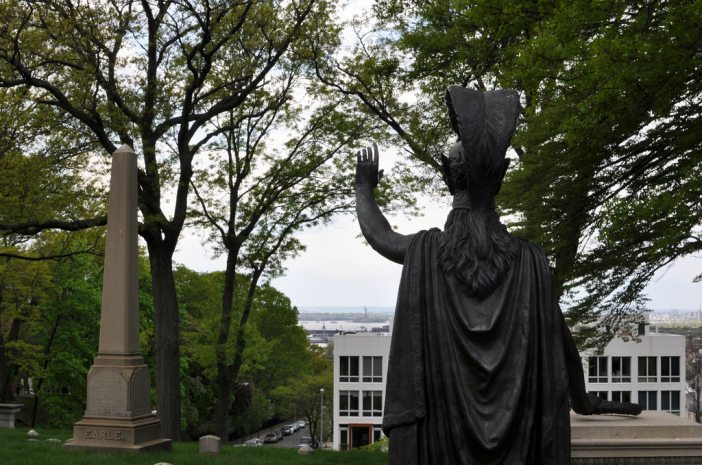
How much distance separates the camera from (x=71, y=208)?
53.9ft

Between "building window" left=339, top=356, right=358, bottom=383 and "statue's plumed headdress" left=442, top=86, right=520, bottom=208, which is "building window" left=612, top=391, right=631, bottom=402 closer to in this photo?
"building window" left=339, top=356, right=358, bottom=383

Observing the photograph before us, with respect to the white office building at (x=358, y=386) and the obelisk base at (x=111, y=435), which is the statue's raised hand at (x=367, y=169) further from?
the white office building at (x=358, y=386)

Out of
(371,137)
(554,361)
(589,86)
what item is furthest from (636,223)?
(371,137)

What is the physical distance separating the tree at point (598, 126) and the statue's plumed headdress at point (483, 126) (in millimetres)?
5012

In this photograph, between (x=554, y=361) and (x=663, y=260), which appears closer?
(x=554, y=361)

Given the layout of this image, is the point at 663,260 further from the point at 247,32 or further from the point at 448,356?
the point at 247,32

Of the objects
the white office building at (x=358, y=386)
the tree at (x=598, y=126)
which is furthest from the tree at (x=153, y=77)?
the white office building at (x=358, y=386)

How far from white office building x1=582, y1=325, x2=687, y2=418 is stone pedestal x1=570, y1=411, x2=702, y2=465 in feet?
136

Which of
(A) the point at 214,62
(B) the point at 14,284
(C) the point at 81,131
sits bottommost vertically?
(B) the point at 14,284

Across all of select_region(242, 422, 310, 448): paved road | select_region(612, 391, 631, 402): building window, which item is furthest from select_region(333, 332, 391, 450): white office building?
select_region(612, 391, 631, 402): building window

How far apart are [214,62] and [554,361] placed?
1812 cm

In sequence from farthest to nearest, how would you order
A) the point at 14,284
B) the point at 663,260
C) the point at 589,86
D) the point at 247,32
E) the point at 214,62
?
the point at 14,284
the point at 214,62
the point at 247,32
the point at 663,260
the point at 589,86

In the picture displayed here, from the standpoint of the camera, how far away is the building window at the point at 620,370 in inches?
1874

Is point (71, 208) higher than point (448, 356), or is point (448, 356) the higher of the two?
point (71, 208)
